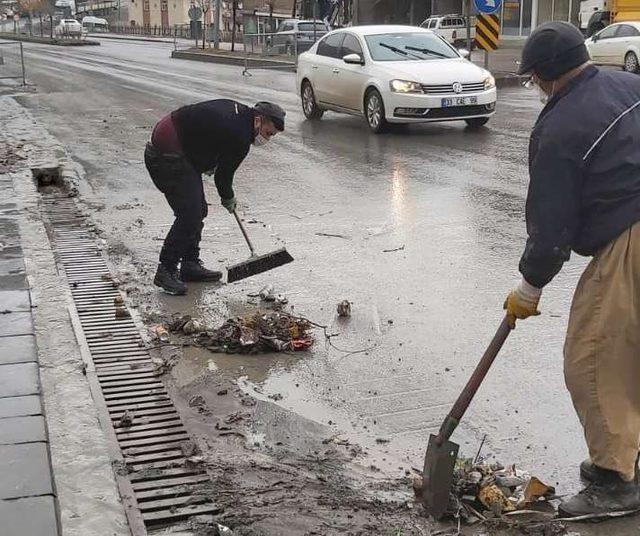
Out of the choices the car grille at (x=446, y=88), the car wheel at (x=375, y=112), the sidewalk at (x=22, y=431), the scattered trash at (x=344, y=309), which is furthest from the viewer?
the car wheel at (x=375, y=112)

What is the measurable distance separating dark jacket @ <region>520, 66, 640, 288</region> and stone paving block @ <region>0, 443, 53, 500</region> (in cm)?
208

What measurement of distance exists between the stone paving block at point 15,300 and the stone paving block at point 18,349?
0.56 meters

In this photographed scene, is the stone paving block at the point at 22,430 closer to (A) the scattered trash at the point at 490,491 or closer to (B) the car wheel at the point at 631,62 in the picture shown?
(A) the scattered trash at the point at 490,491

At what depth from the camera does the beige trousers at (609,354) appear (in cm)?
334

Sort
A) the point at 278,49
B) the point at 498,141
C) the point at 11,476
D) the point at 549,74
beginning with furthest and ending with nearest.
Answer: the point at 278,49
the point at 498,141
the point at 11,476
the point at 549,74

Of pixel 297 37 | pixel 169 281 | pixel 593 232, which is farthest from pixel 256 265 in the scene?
pixel 297 37

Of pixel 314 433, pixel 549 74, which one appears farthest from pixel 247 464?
pixel 549 74

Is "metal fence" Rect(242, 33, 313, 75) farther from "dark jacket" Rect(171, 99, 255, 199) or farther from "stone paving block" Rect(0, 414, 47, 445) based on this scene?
"stone paving block" Rect(0, 414, 47, 445)

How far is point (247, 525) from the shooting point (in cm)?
349

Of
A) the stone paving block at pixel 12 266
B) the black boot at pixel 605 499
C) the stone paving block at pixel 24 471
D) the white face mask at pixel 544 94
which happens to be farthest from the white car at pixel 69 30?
the black boot at pixel 605 499

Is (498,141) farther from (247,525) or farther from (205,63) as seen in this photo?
(205,63)

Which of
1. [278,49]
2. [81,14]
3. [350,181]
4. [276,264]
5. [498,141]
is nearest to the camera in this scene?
[276,264]

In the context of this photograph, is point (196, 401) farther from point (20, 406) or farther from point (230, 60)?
point (230, 60)

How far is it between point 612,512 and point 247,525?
1417mm
